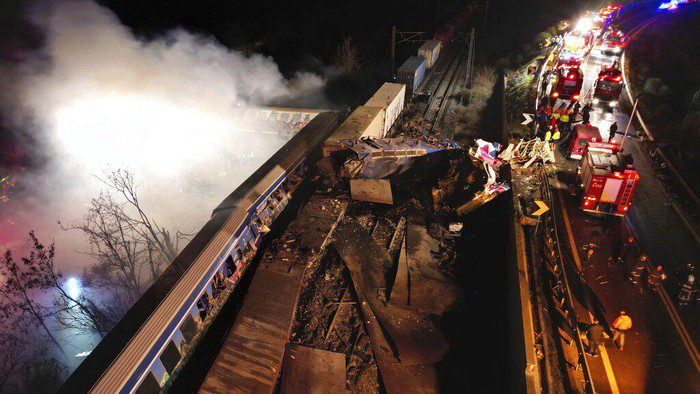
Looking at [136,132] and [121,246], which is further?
[121,246]

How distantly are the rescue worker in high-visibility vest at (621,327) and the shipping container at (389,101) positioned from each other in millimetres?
10447

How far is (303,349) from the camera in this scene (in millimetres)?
6754

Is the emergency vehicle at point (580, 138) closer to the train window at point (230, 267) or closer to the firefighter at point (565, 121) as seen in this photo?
the firefighter at point (565, 121)

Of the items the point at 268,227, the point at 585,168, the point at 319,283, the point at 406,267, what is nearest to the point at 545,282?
the point at 406,267

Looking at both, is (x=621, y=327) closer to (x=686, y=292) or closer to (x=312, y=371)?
(x=686, y=292)

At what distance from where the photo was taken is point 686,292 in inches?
289

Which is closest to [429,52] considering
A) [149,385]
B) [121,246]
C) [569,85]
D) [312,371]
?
[569,85]

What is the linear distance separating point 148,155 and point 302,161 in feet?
51.3

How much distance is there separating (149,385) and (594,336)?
25.9 feet

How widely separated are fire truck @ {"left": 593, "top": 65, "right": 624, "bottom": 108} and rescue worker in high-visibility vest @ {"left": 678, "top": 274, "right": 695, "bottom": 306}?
41.6 feet

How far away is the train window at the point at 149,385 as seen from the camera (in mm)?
5607

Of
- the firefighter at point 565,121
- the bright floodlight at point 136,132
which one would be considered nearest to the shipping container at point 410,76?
the firefighter at point 565,121

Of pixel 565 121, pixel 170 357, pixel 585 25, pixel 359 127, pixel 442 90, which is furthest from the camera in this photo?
pixel 585 25

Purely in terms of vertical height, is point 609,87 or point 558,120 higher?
point 609,87
